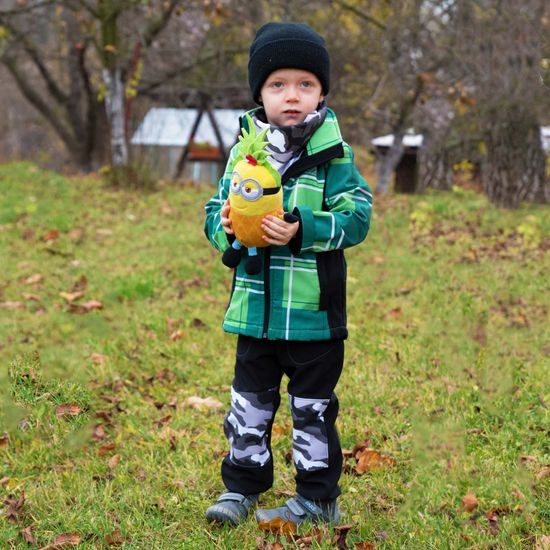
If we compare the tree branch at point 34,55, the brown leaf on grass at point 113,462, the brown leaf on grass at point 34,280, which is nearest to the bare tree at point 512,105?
the brown leaf on grass at point 34,280

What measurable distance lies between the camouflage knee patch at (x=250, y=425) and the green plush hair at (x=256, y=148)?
0.84 m

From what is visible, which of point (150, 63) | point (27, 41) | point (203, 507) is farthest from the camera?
point (150, 63)

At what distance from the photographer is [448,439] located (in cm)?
346

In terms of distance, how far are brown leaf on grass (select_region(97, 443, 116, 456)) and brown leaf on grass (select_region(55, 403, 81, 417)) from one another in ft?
0.84

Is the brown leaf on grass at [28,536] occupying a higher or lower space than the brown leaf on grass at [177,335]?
lower

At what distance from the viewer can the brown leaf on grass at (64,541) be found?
2.71m

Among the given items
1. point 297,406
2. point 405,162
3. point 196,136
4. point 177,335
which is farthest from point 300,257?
point 405,162

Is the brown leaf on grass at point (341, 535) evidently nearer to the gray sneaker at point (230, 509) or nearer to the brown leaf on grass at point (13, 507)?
the gray sneaker at point (230, 509)

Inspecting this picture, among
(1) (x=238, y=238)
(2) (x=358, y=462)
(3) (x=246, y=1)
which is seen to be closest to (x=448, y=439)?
(2) (x=358, y=462)

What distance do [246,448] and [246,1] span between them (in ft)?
37.7

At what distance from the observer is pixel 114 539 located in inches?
109

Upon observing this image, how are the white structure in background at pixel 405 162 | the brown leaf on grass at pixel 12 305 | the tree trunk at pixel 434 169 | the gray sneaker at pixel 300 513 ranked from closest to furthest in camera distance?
the gray sneaker at pixel 300 513 → the brown leaf on grass at pixel 12 305 → the tree trunk at pixel 434 169 → the white structure in background at pixel 405 162

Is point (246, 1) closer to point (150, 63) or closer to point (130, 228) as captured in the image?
Result: point (150, 63)

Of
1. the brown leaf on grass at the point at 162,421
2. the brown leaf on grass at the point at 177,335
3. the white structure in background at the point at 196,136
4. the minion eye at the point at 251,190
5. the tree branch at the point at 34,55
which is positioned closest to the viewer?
the minion eye at the point at 251,190
